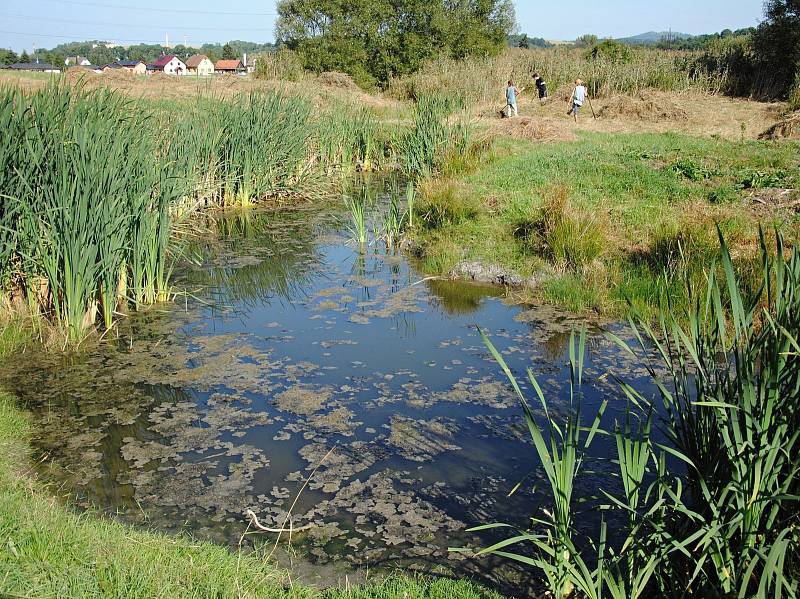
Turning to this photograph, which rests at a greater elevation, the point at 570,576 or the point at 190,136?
the point at 190,136

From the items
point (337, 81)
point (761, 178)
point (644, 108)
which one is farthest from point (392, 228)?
point (337, 81)

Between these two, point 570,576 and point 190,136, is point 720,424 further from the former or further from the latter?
point 190,136

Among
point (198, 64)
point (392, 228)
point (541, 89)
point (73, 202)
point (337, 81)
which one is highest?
point (198, 64)

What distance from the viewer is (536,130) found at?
16.3m

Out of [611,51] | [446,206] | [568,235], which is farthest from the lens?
[611,51]

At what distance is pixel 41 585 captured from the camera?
2670 mm

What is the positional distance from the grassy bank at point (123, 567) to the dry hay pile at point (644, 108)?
58.8ft

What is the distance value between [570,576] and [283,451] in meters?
2.17

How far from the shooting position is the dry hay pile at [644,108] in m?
18.9

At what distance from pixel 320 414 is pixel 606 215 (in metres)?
Result: 4.87

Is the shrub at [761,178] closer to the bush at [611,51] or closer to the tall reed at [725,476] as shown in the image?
the tall reed at [725,476]

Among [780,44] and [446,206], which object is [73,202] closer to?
[446,206]

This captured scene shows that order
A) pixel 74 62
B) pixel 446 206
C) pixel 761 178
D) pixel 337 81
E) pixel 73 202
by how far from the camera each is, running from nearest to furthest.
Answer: pixel 73 202, pixel 446 206, pixel 761 178, pixel 337 81, pixel 74 62

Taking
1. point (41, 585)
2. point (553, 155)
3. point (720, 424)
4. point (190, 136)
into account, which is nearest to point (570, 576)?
point (720, 424)
